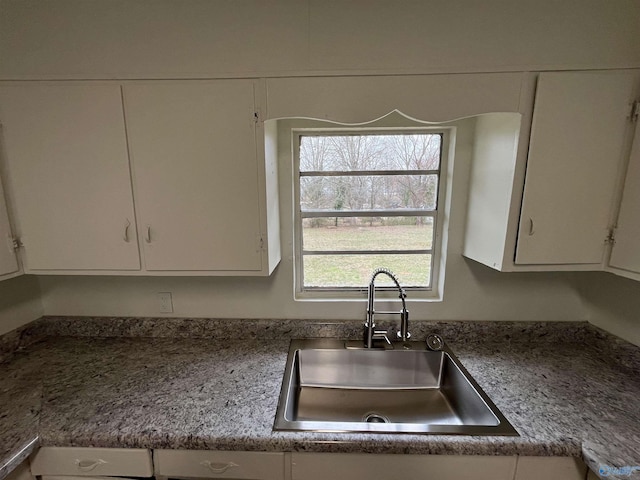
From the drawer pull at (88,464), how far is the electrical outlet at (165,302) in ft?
2.31

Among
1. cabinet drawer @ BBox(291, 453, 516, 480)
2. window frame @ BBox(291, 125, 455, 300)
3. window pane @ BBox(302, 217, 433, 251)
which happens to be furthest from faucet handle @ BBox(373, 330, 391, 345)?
cabinet drawer @ BBox(291, 453, 516, 480)

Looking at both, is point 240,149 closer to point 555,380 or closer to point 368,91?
point 368,91

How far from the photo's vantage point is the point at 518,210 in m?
1.23

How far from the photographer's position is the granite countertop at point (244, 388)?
957mm

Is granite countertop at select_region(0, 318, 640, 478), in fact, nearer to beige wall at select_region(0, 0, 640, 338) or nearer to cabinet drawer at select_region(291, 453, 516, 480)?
cabinet drawer at select_region(291, 453, 516, 480)

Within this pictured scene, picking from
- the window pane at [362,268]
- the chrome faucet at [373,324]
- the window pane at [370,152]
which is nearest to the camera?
the chrome faucet at [373,324]

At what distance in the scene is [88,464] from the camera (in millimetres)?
1013

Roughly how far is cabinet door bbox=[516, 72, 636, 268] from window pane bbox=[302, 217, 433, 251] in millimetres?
493

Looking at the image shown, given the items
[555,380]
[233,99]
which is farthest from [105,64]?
[555,380]

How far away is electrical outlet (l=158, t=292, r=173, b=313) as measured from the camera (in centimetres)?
159

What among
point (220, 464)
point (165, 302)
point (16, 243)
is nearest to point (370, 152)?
point (165, 302)

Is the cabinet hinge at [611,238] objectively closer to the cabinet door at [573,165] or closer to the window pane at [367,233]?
the cabinet door at [573,165]

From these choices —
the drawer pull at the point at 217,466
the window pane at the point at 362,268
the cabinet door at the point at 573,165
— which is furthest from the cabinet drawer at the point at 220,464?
the cabinet door at the point at 573,165

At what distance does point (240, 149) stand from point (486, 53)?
3.45ft
